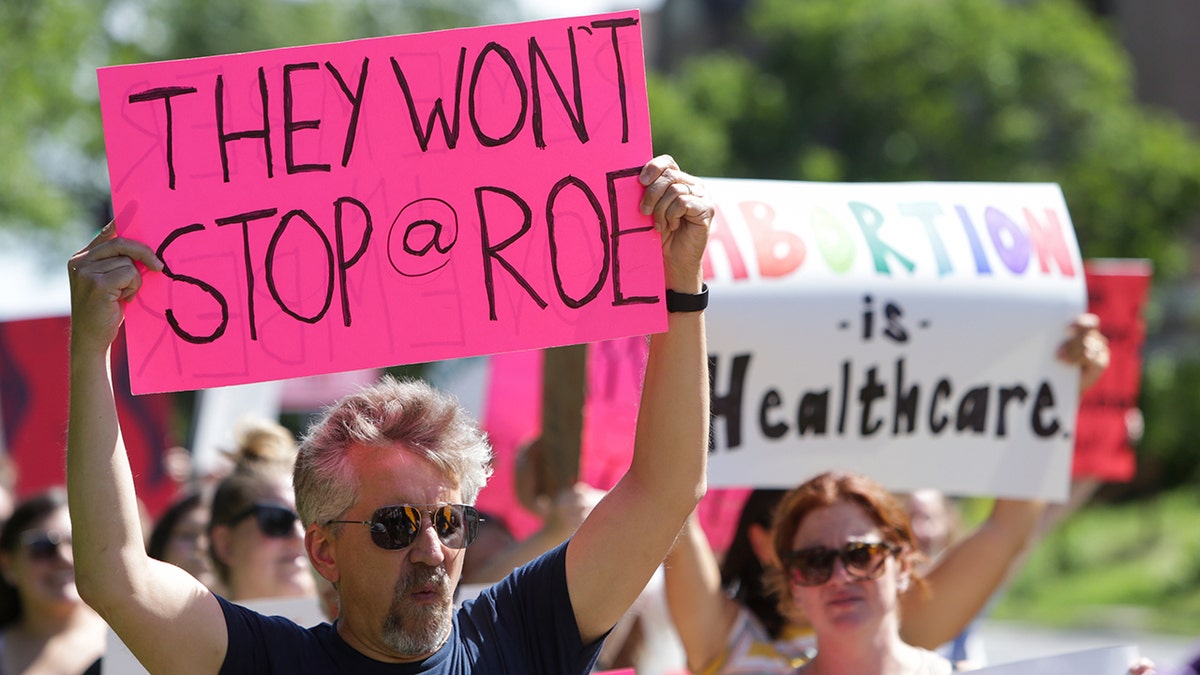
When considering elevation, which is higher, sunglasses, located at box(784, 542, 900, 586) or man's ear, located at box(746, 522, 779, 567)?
sunglasses, located at box(784, 542, 900, 586)

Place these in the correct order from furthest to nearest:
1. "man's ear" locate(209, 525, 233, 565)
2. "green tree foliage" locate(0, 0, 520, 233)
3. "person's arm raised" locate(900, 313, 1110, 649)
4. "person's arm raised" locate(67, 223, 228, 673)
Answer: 1. "green tree foliage" locate(0, 0, 520, 233)
2. "man's ear" locate(209, 525, 233, 565)
3. "person's arm raised" locate(900, 313, 1110, 649)
4. "person's arm raised" locate(67, 223, 228, 673)

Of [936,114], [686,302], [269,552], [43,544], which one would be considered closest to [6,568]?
[43,544]

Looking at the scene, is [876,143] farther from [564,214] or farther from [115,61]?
[564,214]

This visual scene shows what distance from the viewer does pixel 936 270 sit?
12.3ft

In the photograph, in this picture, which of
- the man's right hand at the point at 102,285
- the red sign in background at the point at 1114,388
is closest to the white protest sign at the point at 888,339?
the red sign in background at the point at 1114,388

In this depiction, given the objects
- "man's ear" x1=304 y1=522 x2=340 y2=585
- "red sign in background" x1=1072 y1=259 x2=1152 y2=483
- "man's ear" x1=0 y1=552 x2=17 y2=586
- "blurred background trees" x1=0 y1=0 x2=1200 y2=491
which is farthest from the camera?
"blurred background trees" x1=0 y1=0 x2=1200 y2=491

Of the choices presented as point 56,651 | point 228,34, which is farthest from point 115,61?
point 228,34

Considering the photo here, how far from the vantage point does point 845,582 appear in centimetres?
303

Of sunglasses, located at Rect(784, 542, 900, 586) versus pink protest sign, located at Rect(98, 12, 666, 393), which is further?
sunglasses, located at Rect(784, 542, 900, 586)

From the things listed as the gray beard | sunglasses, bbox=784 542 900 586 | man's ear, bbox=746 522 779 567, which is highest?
the gray beard

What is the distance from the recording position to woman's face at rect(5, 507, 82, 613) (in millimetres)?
3877

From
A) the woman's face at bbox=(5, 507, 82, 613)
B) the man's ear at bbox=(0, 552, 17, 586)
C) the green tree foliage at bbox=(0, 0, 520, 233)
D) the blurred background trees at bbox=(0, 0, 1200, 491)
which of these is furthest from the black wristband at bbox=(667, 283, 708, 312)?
the blurred background trees at bbox=(0, 0, 1200, 491)

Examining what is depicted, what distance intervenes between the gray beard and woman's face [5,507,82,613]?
76.5 inches

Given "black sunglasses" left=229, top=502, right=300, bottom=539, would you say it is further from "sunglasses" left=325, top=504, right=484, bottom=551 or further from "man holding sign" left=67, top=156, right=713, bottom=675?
"sunglasses" left=325, top=504, right=484, bottom=551
